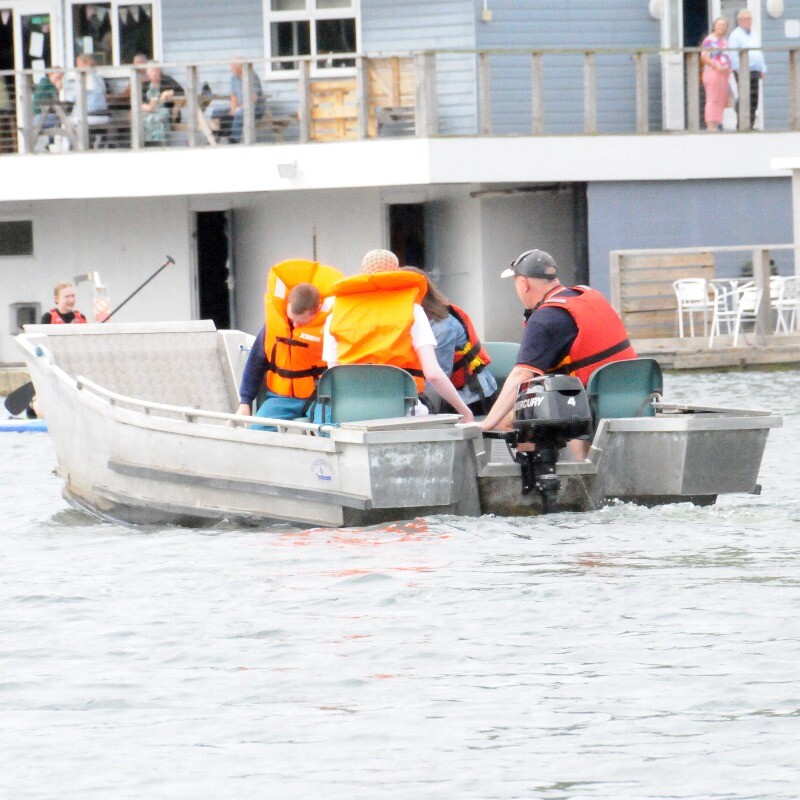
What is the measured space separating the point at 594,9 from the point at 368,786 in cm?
2287

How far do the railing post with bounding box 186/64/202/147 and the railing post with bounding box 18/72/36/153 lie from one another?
2181 millimetres

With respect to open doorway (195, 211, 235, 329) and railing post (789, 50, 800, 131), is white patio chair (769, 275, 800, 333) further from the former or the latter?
open doorway (195, 211, 235, 329)

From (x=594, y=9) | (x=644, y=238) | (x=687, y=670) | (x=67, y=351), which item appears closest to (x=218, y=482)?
(x=67, y=351)

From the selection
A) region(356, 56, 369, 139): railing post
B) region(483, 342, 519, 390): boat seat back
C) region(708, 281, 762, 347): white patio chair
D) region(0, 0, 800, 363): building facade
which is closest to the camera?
region(483, 342, 519, 390): boat seat back

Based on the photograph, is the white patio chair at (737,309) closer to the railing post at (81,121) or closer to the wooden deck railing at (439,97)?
the wooden deck railing at (439,97)

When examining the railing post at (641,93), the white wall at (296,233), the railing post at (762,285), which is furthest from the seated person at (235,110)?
the railing post at (762,285)

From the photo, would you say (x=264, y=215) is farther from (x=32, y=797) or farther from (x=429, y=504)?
(x=32, y=797)

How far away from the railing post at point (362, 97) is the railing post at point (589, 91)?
2.78m

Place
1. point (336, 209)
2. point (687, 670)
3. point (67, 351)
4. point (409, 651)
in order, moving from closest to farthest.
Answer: point (687, 670), point (409, 651), point (67, 351), point (336, 209)

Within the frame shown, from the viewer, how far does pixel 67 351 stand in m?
13.5

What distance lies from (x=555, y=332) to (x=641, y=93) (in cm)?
1508

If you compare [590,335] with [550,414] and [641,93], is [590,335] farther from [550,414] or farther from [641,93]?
[641,93]

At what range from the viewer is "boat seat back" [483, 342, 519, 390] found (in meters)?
13.1

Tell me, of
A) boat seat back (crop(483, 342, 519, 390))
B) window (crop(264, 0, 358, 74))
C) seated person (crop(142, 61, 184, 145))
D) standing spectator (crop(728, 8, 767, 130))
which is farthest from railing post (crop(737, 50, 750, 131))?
boat seat back (crop(483, 342, 519, 390))
